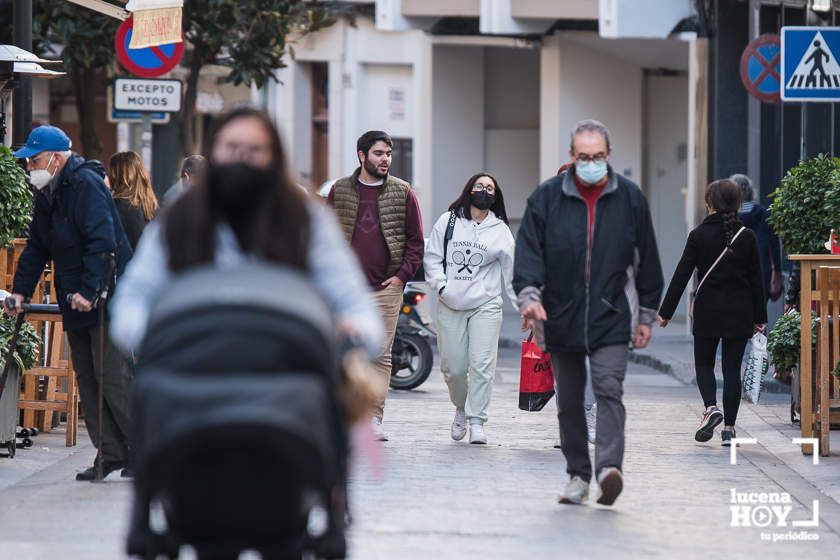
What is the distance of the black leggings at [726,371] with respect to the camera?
11.8 metres

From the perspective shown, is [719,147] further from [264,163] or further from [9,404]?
[264,163]

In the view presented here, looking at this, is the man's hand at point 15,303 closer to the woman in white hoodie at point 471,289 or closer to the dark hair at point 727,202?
the woman in white hoodie at point 471,289

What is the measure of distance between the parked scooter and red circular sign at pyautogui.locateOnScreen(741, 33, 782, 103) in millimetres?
4974

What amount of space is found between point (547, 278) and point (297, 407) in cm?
447

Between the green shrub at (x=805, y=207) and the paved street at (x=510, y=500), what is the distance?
4.36 feet

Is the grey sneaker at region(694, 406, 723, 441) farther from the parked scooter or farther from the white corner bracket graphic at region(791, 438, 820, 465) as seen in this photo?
the parked scooter

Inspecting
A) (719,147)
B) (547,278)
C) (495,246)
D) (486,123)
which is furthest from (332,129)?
(547,278)

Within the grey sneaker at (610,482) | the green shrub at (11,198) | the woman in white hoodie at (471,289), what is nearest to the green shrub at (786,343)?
the woman in white hoodie at (471,289)

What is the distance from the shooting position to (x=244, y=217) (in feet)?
16.3

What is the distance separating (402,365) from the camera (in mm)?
15531

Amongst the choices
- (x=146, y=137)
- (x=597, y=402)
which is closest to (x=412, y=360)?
(x=146, y=137)

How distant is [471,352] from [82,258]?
3072 mm

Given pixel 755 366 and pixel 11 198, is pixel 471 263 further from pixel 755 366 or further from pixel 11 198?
pixel 11 198

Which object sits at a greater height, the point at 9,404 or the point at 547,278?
the point at 547,278
